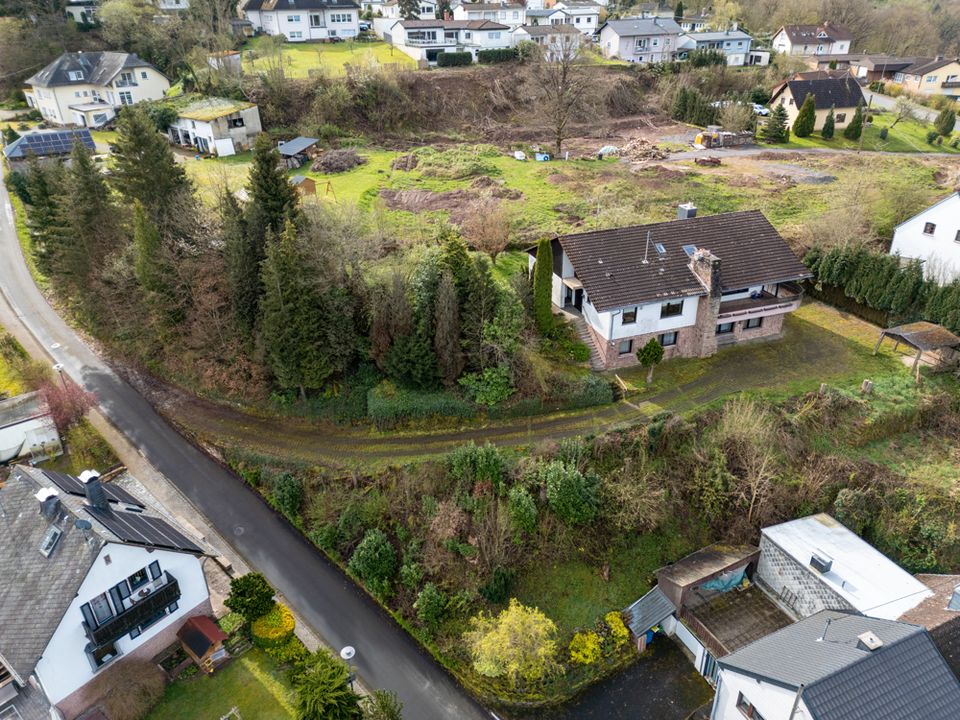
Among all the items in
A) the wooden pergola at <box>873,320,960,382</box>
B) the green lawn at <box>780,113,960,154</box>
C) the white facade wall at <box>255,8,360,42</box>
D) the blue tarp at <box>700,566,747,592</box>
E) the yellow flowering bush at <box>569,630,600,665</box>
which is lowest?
the yellow flowering bush at <box>569,630,600,665</box>

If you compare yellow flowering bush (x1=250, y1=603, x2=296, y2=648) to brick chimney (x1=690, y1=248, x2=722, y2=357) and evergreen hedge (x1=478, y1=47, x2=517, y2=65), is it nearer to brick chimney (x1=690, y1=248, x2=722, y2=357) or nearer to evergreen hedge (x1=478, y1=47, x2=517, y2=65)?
brick chimney (x1=690, y1=248, x2=722, y2=357)

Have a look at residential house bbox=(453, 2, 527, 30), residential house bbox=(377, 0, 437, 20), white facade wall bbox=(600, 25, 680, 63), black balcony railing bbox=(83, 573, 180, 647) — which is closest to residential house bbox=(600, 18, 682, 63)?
white facade wall bbox=(600, 25, 680, 63)

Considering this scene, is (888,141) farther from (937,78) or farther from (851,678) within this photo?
(851,678)

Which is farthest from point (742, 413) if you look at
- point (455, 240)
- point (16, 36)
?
point (16, 36)

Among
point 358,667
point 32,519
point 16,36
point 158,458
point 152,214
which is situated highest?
point 16,36

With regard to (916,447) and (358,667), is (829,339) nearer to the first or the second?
(916,447)

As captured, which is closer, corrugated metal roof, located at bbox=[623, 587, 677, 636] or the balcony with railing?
corrugated metal roof, located at bbox=[623, 587, 677, 636]

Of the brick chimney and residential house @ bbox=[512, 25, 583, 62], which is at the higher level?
residential house @ bbox=[512, 25, 583, 62]
